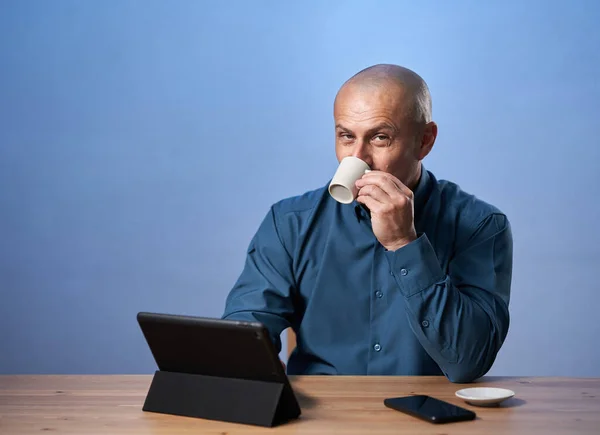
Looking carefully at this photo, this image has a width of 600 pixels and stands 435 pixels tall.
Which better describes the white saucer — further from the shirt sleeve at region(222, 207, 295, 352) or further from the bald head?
the bald head

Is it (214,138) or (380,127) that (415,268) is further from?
(214,138)

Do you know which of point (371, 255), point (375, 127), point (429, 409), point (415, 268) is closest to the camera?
point (429, 409)

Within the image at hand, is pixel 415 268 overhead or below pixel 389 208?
below

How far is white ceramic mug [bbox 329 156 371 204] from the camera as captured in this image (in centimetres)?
168

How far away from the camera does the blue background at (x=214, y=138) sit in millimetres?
3346

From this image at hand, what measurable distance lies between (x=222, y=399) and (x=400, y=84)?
2.87 ft

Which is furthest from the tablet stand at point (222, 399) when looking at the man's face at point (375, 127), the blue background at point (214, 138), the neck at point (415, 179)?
the blue background at point (214, 138)

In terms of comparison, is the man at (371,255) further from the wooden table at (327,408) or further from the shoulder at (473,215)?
the wooden table at (327,408)

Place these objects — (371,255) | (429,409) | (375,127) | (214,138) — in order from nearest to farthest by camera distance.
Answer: (429,409) < (375,127) < (371,255) < (214,138)

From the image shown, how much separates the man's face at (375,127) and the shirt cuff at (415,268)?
0.25m

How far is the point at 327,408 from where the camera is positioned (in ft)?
4.36

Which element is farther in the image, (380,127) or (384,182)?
(380,127)

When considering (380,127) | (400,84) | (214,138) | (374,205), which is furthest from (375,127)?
(214,138)

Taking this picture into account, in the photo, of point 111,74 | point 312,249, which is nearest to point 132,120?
point 111,74
